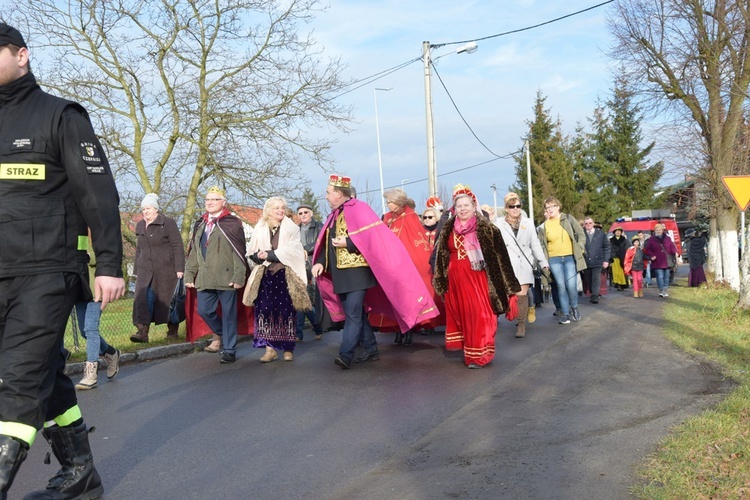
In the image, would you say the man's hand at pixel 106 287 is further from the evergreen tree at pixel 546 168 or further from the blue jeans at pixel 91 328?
the evergreen tree at pixel 546 168

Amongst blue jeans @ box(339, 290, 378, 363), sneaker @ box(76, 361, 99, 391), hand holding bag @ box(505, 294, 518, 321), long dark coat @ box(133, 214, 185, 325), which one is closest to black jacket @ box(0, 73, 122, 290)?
sneaker @ box(76, 361, 99, 391)

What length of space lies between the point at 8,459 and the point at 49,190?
1193 millimetres

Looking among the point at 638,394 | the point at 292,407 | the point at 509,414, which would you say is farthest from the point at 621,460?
the point at 292,407

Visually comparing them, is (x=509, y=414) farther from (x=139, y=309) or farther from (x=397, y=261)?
(x=139, y=309)

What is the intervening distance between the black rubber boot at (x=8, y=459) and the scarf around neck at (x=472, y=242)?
611cm

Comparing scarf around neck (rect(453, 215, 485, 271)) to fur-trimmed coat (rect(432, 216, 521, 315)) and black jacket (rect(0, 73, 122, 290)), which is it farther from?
black jacket (rect(0, 73, 122, 290))

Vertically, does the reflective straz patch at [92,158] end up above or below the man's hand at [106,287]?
above

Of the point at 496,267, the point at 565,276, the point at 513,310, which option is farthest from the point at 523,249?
the point at 496,267

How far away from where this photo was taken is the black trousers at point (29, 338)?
3533mm

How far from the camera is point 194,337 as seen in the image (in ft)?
35.4

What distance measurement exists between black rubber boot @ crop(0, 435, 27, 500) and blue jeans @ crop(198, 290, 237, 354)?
19.9ft

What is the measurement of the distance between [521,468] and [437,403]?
83.0 inches

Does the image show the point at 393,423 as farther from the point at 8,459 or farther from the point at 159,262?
the point at 159,262

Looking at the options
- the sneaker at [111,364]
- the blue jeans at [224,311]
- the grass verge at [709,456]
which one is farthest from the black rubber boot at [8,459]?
the blue jeans at [224,311]
